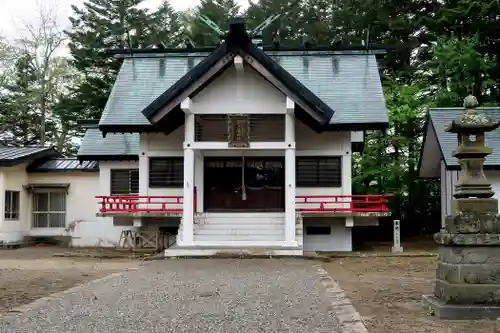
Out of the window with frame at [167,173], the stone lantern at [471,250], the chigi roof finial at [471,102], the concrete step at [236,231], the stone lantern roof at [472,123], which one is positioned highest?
the chigi roof finial at [471,102]

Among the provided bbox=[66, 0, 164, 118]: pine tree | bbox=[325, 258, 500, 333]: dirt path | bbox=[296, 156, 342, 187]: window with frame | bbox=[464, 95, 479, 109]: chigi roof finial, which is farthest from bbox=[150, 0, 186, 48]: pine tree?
bbox=[464, 95, 479, 109]: chigi roof finial

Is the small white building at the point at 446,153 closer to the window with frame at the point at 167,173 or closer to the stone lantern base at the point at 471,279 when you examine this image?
the window with frame at the point at 167,173

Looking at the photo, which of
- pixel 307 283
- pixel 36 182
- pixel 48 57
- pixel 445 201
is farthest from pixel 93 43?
pixel 307 283

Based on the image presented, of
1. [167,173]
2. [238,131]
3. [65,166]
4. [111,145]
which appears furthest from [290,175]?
[65,166]

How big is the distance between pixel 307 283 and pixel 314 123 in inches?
349

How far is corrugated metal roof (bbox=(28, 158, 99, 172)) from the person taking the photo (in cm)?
2443

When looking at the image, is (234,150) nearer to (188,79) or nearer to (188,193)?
(188,193)

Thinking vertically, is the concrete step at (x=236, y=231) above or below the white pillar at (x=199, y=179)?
below

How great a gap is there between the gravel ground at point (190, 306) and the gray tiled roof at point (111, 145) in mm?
10259

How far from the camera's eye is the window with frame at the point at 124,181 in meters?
22.5

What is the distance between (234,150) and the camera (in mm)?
19562

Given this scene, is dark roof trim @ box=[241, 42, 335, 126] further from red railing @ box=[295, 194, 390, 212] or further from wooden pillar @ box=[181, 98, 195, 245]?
red railing @ box=[295, 194, 390, 212]

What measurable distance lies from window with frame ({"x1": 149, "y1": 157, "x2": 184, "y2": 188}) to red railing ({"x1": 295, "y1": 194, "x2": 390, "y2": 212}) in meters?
4.31

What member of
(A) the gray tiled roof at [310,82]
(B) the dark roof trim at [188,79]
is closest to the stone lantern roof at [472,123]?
(B) the dark roof trim at [188,79]
